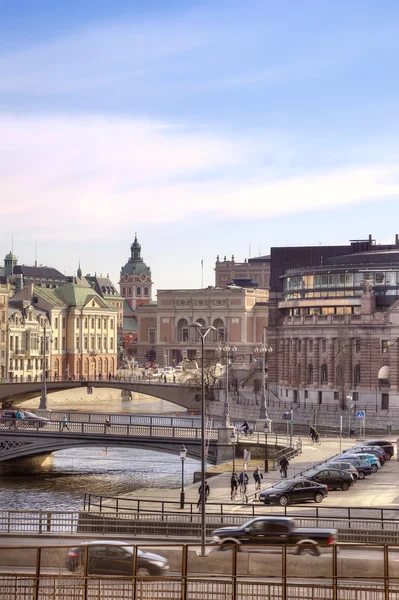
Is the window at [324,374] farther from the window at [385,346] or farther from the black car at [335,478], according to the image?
the black car at [335,478]

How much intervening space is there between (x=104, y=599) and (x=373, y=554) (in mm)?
16174

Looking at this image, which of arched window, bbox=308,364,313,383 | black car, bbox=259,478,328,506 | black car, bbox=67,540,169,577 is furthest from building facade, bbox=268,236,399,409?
black car, bbox=67,540,169,577

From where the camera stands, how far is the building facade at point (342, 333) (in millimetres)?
141750

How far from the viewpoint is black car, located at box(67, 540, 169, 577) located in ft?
134

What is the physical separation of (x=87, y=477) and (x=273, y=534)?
54213 mm

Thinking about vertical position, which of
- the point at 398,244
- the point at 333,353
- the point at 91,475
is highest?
the point at 398,244

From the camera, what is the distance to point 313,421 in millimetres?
132500

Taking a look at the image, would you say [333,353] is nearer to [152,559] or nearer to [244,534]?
[244,534]

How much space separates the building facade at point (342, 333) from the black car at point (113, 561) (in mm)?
97986

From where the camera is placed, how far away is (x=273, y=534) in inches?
2072

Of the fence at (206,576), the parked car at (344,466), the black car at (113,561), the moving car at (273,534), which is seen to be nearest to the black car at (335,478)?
the parked car at (344,466)

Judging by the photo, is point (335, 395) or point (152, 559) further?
point (335, 395)

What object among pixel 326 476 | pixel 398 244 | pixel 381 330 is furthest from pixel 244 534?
pixel 398 244

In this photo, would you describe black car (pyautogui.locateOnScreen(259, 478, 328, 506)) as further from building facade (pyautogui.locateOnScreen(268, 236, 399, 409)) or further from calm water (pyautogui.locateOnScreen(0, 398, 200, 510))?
building facade (pyautogui.locateOnScreen(268, 236, 399, 409))
